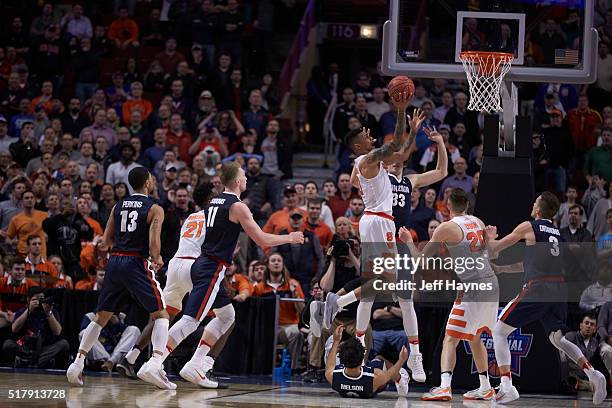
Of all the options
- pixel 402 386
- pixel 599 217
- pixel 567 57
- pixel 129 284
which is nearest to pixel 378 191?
pixel 402 386

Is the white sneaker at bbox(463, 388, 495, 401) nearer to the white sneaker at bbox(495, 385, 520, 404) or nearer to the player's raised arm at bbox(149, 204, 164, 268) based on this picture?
the white sneaker at bbox(495, 385, 520, 404)

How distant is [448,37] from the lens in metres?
13.5

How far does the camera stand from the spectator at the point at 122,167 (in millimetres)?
17484

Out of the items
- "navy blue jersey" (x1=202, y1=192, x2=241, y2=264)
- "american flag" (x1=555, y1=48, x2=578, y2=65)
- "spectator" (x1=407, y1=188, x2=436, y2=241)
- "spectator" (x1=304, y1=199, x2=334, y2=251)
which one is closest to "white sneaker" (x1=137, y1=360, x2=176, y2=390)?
"navy blue jersey" (x1=202, y1=192, x2=241, y2=264)

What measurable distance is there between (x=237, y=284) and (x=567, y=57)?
531cm

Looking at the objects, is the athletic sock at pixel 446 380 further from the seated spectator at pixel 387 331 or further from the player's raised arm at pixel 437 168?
the seated spectator at pixel 387 331

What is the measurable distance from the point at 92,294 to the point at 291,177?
207 inches

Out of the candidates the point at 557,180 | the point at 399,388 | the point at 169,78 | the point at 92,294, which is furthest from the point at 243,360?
the point at 169,78

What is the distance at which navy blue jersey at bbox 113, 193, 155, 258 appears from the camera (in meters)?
11.4

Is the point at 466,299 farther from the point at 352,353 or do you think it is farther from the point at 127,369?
the point at 127,369

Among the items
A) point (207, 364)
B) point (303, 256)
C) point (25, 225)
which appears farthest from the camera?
point (25, 225)

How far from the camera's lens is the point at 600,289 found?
14.1 m

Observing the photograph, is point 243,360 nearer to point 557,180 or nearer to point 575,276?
point 575,276

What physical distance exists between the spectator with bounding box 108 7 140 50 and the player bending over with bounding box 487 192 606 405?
12668mm
